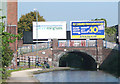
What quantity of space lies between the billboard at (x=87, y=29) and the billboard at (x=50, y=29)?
14.9 feet

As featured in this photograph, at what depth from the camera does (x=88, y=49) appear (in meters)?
48.3

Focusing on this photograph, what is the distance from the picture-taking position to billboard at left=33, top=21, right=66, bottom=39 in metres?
59.3

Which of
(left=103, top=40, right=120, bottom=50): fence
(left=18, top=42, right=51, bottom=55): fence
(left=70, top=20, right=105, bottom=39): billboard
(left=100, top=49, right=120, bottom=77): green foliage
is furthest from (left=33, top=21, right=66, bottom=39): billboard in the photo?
(left=100, top=49, right=120, bottom=77): green foliage

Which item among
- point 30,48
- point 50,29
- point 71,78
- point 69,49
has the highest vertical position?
point 50,29

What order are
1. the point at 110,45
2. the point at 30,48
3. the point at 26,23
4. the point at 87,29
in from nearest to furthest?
the point at 30,48
the point at 110,45
the point at 87,29
the point at 26,23

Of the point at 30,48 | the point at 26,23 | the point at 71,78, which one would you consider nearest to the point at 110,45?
the point at 30,48

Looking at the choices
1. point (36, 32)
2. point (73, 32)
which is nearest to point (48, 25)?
point (36, 32)

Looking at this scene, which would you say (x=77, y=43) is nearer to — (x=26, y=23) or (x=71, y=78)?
(x=71, y=78)

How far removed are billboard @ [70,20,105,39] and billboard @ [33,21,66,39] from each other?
14.9 ft

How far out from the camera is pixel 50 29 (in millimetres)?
59719

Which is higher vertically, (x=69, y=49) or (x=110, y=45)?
(x=110, y=45)

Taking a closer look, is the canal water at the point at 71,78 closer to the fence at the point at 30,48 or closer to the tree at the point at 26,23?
the fence at the point at 30,48

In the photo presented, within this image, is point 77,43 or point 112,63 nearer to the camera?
point 112,63

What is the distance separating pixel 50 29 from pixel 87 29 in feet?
30.6
